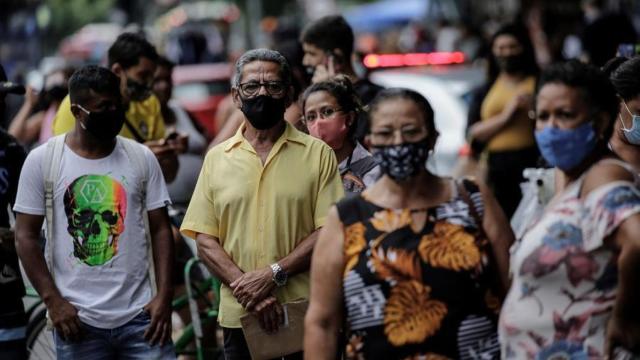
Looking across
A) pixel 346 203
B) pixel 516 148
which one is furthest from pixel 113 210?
pixel 516 148

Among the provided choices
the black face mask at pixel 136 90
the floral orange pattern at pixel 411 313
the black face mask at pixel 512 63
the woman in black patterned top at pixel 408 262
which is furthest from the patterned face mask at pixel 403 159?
the black face mask at pixel 512 63

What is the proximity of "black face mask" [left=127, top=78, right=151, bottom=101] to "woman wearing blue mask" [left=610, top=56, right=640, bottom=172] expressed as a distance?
336 centimetres

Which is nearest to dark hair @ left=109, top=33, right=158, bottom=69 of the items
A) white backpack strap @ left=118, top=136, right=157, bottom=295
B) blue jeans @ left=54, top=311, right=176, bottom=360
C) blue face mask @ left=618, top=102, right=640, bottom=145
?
white backpack strap @ left=118, top=136, right=157, bottom=295

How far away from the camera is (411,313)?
5.02 metres

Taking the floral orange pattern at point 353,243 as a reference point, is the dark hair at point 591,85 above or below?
above

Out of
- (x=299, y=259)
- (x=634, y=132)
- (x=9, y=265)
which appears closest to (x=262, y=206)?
(x=299, y=259)

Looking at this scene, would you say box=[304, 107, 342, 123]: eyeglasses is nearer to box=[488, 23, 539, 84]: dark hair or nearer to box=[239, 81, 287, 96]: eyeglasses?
box=[239, 81, 287, 96]: eyeglasses

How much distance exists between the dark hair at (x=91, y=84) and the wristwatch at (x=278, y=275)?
122 cm

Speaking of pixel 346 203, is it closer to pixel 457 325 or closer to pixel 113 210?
pixel 457 325

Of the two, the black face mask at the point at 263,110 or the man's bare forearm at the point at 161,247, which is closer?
the black face mask at the point at 263,110

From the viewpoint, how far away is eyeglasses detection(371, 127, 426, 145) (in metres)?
5.18

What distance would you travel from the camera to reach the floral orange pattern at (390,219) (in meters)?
5.07

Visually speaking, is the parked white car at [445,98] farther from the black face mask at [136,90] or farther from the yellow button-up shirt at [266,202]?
the yellow button-up shirt at [266,202]

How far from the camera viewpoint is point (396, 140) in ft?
16.9
